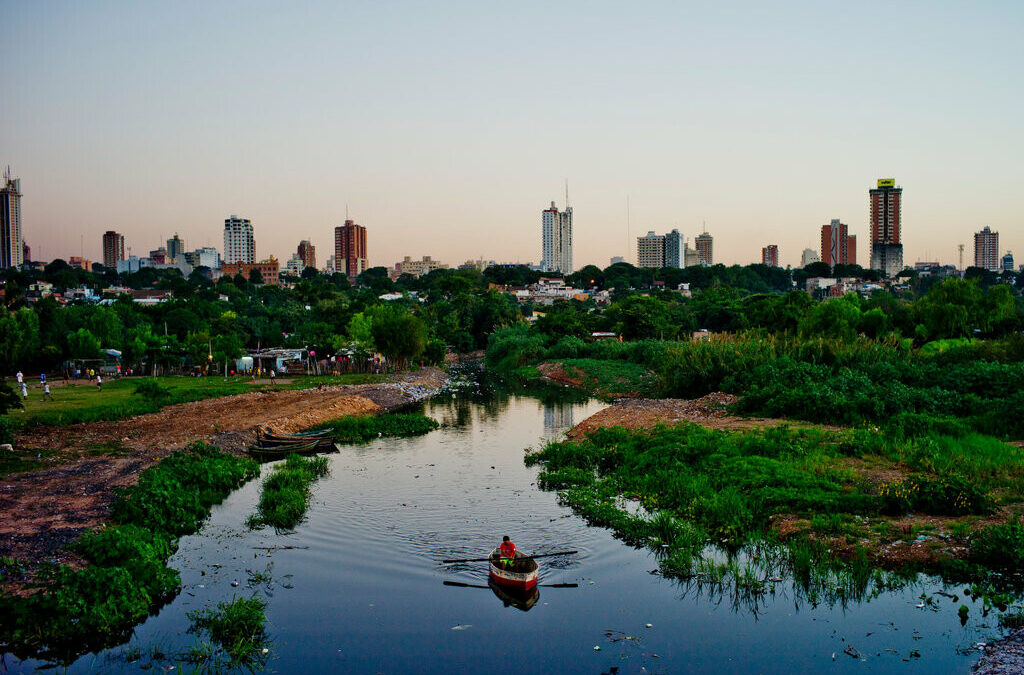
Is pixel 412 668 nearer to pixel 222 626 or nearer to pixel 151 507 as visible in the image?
pixel 222 626

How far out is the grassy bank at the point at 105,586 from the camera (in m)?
11.2

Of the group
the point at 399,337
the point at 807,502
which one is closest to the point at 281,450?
the point at 807,502

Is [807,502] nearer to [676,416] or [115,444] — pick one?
[676,416]

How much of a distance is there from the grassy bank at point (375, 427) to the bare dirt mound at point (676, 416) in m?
6.21

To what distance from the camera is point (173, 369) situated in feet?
148

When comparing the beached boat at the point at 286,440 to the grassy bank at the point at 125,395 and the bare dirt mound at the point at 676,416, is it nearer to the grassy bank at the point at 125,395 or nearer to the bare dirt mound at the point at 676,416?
the grassy bank at the point at 125,395

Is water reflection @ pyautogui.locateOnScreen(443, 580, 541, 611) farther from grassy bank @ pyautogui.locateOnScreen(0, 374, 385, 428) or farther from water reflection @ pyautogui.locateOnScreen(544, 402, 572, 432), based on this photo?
grassy bank @ pyautogui.locateOnScreen(0, 374, 385, 428)

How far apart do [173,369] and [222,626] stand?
Answer: 122 feet

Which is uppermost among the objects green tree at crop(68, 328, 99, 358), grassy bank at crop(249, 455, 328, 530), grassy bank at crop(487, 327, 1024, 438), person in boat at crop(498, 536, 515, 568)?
green tree at crop(68, 328, 99, 358)

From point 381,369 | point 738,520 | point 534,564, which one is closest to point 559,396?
point 381,369

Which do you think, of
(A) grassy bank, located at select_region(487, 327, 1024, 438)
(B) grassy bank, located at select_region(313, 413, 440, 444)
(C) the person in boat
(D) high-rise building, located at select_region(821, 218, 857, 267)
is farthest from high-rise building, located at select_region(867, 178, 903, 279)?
(C) the person in boat

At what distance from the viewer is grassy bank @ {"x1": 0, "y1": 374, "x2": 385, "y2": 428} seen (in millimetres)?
27328

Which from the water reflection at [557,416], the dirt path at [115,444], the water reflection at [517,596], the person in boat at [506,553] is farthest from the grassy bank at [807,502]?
the dirt path at [115,444]

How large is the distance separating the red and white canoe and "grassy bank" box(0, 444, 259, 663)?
19.0 ft
